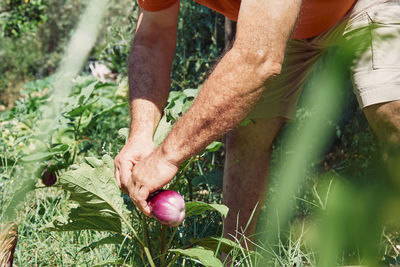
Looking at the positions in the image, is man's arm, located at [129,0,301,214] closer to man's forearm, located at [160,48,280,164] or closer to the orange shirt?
man's forearm, located at [160,48,280,164]

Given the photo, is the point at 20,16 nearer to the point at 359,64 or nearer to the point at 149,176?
the point at 149,176

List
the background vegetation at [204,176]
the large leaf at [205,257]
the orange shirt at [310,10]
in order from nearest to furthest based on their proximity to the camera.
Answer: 1. the background vegetation at [204,176]
2. the large leaf at [205,257]
3. the orange shirt at [310,10]

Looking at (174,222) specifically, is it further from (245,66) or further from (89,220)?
(245,66)

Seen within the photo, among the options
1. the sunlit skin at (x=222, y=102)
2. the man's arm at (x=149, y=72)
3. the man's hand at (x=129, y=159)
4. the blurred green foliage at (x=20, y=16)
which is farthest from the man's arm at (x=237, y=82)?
the blurred green foliage at (x=20, y=16)

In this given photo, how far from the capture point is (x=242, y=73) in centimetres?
120

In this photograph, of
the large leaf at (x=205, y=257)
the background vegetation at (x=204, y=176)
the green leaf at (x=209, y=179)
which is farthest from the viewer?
the green leaf at (x=209, y=179)

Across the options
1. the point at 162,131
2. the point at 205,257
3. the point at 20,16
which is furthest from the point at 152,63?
the point at 20,16

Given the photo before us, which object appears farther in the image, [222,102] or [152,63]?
[152,63]

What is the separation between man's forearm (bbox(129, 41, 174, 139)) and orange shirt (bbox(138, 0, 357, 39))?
17 cm

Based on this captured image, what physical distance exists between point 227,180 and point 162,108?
551mm

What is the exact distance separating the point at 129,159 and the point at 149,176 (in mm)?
204

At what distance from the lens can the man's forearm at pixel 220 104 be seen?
121 centimetres

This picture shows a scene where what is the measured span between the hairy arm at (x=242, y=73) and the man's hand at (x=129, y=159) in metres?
0.25

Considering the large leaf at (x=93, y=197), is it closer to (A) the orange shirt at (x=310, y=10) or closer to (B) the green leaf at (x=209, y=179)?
(B) the green leaf at (x=209, y=179)
